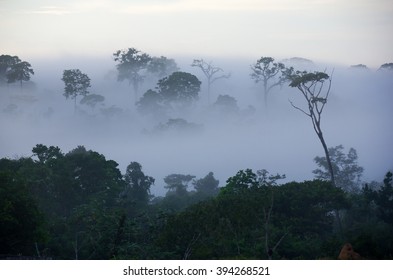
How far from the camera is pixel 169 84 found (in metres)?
40.3

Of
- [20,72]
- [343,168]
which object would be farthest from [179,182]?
[20,72]

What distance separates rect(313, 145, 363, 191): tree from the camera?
37.9 m

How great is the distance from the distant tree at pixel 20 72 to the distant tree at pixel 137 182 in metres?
9.23

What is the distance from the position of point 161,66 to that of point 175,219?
2008 centimetres

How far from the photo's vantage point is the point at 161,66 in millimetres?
41156

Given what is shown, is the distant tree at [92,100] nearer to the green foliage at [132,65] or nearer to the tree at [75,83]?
the tree at [75,83]

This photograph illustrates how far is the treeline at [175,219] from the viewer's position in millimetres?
21438

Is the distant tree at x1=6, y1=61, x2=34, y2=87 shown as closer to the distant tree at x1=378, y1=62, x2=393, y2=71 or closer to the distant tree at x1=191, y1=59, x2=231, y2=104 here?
the distant tree at x1=191, y1=59, x2=231, y2=104

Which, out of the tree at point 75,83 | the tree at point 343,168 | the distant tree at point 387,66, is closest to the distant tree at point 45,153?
the tree at point 75,83

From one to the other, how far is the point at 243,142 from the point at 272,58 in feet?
17.2

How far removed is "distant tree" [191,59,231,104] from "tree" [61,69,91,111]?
7098mm

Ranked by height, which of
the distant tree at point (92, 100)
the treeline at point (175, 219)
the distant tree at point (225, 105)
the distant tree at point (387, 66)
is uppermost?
the distant tree at point (387, 66)
